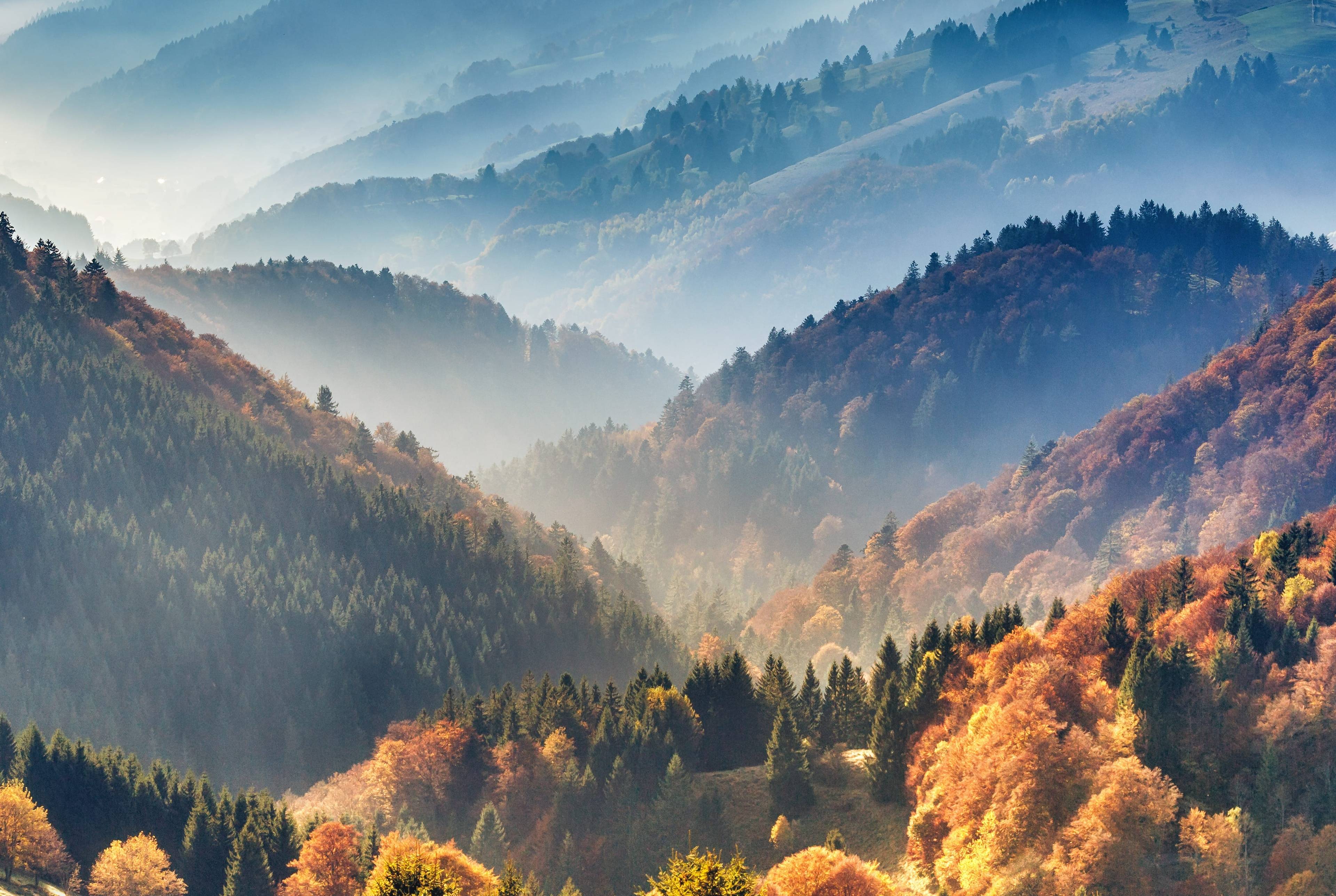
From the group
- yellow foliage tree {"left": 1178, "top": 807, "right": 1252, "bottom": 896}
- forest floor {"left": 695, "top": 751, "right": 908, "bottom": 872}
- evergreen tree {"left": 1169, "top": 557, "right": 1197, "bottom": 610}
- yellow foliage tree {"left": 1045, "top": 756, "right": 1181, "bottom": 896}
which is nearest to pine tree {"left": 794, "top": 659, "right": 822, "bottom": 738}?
forest floor {"left": 695, "top": 751, "right": 908, "bottom": 872}

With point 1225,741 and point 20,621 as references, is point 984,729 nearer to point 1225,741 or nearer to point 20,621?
point 1225,741

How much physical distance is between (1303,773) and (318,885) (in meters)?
85.7

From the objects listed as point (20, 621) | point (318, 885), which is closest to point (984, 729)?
point (318, 885)

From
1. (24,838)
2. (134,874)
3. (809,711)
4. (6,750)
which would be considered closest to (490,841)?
(134,874)

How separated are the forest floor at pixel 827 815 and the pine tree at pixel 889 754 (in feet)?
4.30

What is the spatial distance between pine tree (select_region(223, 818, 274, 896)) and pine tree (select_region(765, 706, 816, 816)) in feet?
157

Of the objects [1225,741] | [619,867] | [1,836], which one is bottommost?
[619,867]

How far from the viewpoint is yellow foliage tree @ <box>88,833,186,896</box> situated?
11200 cm

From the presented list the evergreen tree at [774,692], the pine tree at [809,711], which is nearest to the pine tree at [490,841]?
the evergreen tree at [774,692]

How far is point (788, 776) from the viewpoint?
121 meters

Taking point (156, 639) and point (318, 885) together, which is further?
point (156, 639)

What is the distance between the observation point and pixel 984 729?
110688 mm

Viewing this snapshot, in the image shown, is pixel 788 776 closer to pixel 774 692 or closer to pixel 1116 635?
pixel 774 692

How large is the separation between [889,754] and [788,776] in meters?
10.2
